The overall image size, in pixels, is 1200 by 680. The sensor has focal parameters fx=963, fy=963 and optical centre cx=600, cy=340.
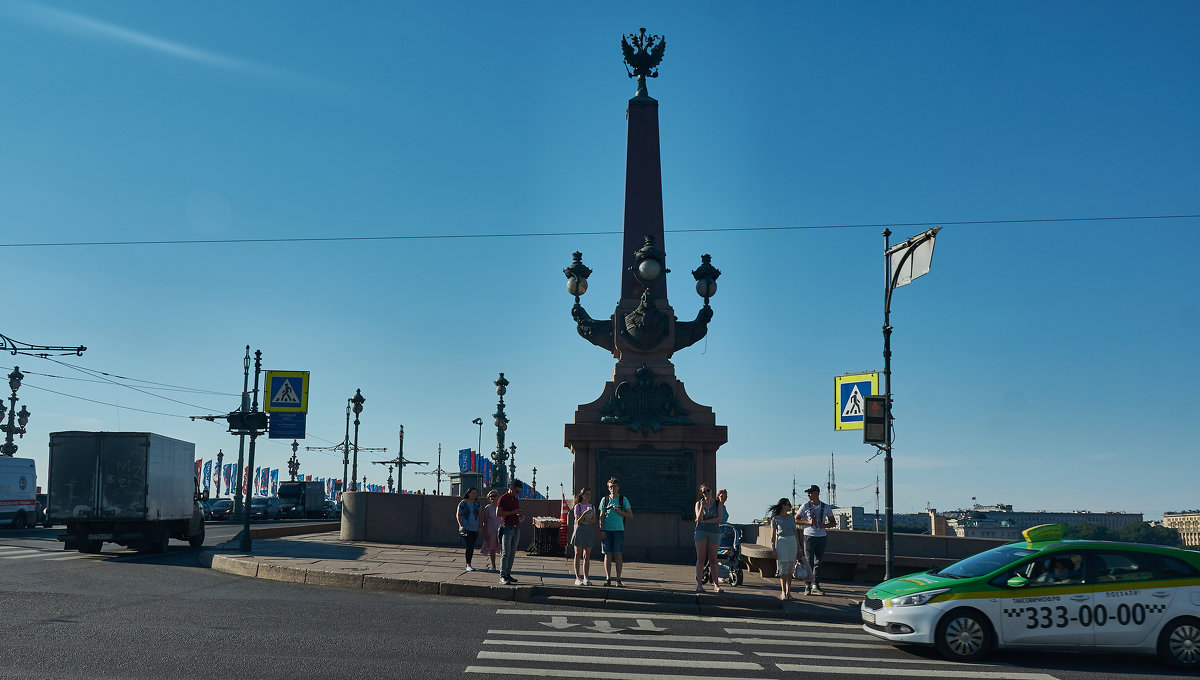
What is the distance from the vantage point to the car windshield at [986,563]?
10859 mm

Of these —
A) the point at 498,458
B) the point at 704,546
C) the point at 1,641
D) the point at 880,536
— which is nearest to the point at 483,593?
the point at 704,546

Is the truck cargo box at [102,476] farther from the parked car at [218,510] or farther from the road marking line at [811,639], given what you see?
the parked car at [218,510]

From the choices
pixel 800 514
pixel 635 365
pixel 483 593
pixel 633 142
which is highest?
pixel 633 142

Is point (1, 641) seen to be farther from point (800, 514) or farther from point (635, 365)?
point (635, 365)

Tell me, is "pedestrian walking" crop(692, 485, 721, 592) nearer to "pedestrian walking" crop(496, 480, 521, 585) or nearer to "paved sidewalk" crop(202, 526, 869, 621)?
"paved sidewalk" crop(202, 526, 869, 621)

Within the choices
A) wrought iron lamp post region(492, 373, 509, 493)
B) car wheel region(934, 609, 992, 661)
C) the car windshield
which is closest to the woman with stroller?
the car windshield

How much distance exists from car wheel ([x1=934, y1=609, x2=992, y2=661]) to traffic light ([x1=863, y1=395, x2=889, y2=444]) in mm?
4794

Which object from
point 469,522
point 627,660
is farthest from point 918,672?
point 469,522

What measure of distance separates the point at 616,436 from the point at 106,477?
1118 centimetres

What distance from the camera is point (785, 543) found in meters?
14.7

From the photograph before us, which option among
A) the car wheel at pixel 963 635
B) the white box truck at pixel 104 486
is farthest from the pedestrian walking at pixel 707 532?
the white box truck at pixel 104 486

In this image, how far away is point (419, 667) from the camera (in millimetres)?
8617

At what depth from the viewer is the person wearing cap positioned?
1525 centimetres

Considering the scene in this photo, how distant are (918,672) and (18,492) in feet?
117
